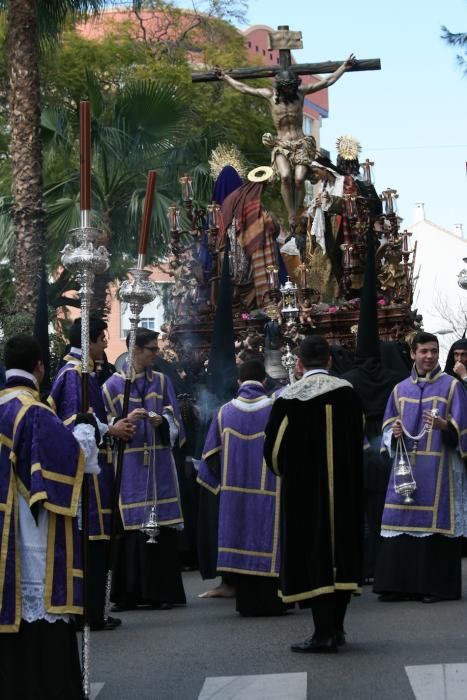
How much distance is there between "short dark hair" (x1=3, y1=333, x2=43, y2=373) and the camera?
7.46 m

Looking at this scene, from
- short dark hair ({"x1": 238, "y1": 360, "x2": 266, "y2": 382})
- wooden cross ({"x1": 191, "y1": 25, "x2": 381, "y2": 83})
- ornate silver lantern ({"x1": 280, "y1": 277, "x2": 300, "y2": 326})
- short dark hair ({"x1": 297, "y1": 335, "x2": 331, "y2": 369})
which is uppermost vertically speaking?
wooden cross ({"x1": 191, "y1": 25, "x2": 381, "y2": 83})

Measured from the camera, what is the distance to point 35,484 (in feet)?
23.7

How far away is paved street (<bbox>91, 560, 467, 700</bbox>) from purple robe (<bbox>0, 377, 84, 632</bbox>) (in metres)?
0.93

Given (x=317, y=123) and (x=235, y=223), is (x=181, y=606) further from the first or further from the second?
(x=317, y=123)

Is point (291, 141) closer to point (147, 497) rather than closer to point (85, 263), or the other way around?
point (147, 497)

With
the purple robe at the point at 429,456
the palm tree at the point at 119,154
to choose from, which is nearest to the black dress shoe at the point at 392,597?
the purple robe at the point at 429,456

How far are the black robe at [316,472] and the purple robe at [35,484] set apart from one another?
6.96ft

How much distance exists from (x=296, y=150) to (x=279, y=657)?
13683mm

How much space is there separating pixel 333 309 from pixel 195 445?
5.16m

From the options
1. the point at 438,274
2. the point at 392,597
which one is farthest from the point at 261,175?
the point at 438,274

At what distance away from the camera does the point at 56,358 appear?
2597 centimetres

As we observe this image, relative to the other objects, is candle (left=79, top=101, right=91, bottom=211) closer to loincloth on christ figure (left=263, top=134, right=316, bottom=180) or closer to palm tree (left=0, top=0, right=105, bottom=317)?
palm tree (left=0, top=0, right=105, bottom=317)

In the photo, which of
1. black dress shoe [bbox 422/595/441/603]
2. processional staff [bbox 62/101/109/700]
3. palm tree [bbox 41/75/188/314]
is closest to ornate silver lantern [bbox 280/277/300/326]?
black dress shoe [bbox 422/595/441/603]

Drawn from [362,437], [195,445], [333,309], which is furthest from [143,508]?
[333,309]
